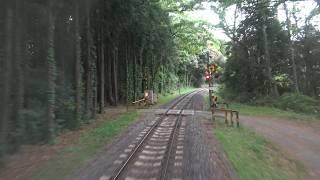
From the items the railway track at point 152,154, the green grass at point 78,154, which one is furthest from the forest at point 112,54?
the railway track at point 152,154

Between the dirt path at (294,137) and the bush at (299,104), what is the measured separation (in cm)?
644

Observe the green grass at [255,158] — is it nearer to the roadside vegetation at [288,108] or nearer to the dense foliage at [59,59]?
the dense foliage at [59,59]

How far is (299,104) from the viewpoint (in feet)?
122

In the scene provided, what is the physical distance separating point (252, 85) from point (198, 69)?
79.2m

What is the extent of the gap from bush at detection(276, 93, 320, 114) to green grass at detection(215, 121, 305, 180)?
1542 cm

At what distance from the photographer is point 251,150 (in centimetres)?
1758

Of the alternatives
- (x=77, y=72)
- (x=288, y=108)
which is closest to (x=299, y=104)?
(x=288, y=108)

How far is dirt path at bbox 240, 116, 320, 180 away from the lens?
17222 millimetres

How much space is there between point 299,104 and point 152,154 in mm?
24489

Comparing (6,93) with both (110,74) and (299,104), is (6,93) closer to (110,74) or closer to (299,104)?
(110,74)

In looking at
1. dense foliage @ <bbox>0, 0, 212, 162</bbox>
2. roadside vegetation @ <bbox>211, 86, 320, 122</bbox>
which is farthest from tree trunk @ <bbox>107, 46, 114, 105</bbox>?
roadside vegetation @ <bbox>211, 86, 320, 122</bbox>

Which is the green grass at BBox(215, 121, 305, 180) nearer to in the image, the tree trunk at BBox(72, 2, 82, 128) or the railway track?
the railway track

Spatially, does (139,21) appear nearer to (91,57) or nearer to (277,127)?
(91,57)

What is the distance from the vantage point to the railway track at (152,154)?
40.5ft
